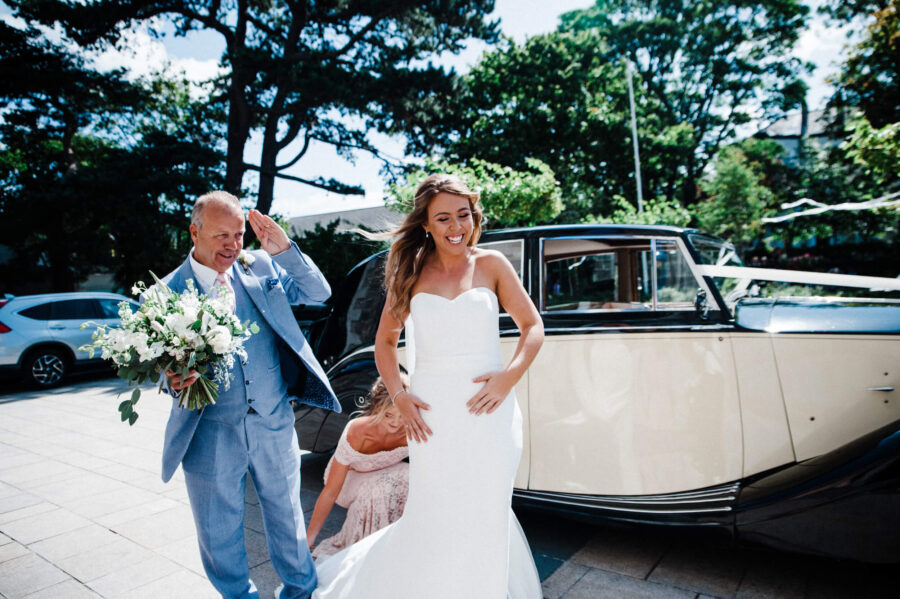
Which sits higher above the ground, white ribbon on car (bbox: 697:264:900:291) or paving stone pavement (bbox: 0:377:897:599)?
white ribbon on car (bbox: 697:264:900:291)

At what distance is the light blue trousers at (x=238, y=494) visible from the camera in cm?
228

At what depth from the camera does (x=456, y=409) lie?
221cm

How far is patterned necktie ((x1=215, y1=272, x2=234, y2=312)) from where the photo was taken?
2139 millimetres

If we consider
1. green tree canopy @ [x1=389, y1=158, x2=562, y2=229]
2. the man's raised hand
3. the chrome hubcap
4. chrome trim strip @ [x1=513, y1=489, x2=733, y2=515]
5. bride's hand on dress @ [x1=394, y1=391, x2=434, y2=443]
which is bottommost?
chrome trim strip @ [x1=513, y1=489, x2=733, y2=515]

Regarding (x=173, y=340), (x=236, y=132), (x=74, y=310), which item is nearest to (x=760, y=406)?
(x=173, y=340)

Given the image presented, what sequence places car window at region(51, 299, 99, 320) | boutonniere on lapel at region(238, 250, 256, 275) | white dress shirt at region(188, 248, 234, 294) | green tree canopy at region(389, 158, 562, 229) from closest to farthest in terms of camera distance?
white dress shirt at region(188, 248, 234, 294)
boutonniere on lapel at region(238, 250, 256, 275)
green tree canopy at region(389, 158, 562, 229)
car window at region(51, 299, 99, 320)

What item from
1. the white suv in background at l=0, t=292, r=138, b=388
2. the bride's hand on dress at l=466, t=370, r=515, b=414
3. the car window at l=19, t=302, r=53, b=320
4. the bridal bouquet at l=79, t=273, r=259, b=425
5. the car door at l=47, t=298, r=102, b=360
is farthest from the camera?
the car door at l=47, t=298, r=102, b=360

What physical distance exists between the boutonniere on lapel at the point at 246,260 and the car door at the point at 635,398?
5.47 ft

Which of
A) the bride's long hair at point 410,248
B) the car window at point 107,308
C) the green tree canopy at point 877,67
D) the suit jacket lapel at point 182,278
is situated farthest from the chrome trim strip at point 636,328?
the car window at point 107,308

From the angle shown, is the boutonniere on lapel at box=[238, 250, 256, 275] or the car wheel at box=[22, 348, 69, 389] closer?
the boutonniere on lapel at box=[238, 250, 256, 275]

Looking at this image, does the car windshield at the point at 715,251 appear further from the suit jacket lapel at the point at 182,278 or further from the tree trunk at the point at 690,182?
the tree trunk at the point at 690,182

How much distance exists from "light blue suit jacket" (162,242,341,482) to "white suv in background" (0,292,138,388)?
26.0 ft

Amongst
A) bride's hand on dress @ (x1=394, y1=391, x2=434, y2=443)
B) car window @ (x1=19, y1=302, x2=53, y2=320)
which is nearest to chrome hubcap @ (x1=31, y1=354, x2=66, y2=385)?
car window @ (x1=19, y1=302, x2=53, y2=320)

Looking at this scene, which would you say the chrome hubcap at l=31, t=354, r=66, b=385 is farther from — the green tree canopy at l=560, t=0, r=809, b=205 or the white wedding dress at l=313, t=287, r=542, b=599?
the green tree canopy at l=560, t=0, r=809, b=205
